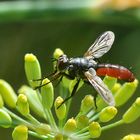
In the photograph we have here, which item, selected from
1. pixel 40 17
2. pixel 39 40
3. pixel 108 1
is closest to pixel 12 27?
pixel 39 40

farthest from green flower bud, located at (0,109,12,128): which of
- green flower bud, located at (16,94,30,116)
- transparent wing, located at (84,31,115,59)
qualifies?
transparent wing, located at (84,31,115,59)

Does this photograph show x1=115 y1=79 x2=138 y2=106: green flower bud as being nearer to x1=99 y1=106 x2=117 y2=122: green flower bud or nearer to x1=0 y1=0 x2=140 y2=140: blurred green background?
x1=99 y1=106 x2=117 y2=122: green flower bud

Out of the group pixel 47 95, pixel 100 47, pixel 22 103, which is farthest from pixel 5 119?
pixel 100 47

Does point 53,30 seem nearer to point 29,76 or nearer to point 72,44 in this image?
point 72,44

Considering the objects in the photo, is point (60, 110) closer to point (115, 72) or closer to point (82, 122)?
point (82, 122)

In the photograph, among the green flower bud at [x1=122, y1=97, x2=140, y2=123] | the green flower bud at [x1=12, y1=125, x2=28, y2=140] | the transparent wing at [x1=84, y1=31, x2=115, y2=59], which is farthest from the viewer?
the transparent wing at [x1=84, y1=31, x2=115, y2=59]

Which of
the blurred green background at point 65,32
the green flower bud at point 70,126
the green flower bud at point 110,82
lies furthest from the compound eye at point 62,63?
the blurred green background at point 65,32
